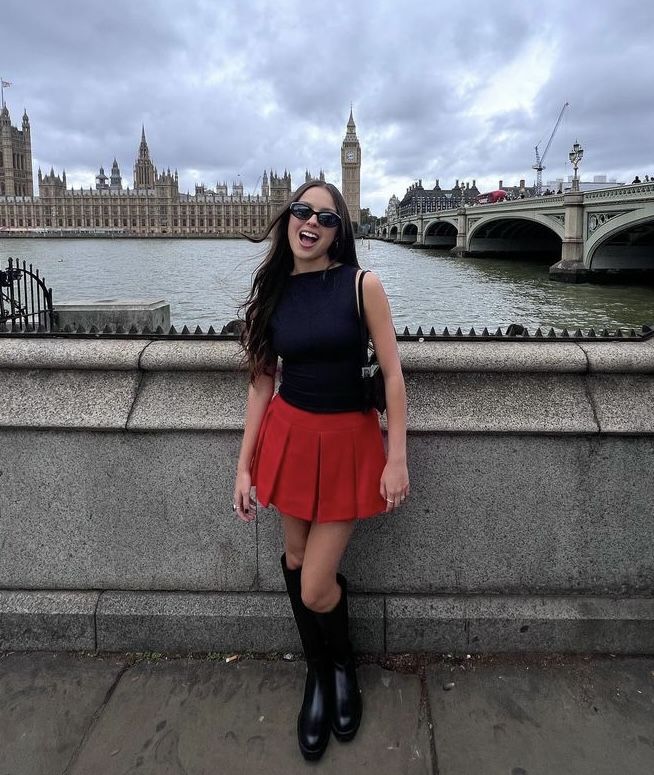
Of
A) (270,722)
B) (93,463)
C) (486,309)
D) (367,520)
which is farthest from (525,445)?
(486,309)

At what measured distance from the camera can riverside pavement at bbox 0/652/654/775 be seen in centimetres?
188

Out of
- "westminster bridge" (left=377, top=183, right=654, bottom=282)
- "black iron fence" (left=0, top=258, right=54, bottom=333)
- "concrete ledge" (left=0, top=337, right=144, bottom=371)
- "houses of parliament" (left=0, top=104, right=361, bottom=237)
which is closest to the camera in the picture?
"concrete ledge" (left=0, top=337, right=144, bottom=371)

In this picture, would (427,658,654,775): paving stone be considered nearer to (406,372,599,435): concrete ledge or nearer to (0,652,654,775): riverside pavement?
(0,652,654,775): riverside pavement

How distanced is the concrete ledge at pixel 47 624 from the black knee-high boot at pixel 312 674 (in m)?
0.79

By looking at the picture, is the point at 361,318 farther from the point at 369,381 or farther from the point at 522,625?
the point at 522,625

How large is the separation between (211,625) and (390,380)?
3.84 ft

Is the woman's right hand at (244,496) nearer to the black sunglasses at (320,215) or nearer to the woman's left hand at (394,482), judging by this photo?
the woman's left hand at (394,482)

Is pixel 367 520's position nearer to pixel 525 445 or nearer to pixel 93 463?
pixel 525 445

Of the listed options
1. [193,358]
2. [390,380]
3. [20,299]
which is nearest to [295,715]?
[390,380]

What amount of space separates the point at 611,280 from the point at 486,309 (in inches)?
471

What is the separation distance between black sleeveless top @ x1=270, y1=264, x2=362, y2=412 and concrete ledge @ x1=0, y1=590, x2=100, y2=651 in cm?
118

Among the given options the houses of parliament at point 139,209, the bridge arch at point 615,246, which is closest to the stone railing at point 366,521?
the bridge arch at point 615,246

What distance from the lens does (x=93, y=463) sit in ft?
7.75

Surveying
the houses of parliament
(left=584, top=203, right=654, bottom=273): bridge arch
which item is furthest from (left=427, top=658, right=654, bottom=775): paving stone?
the houses of parliament
